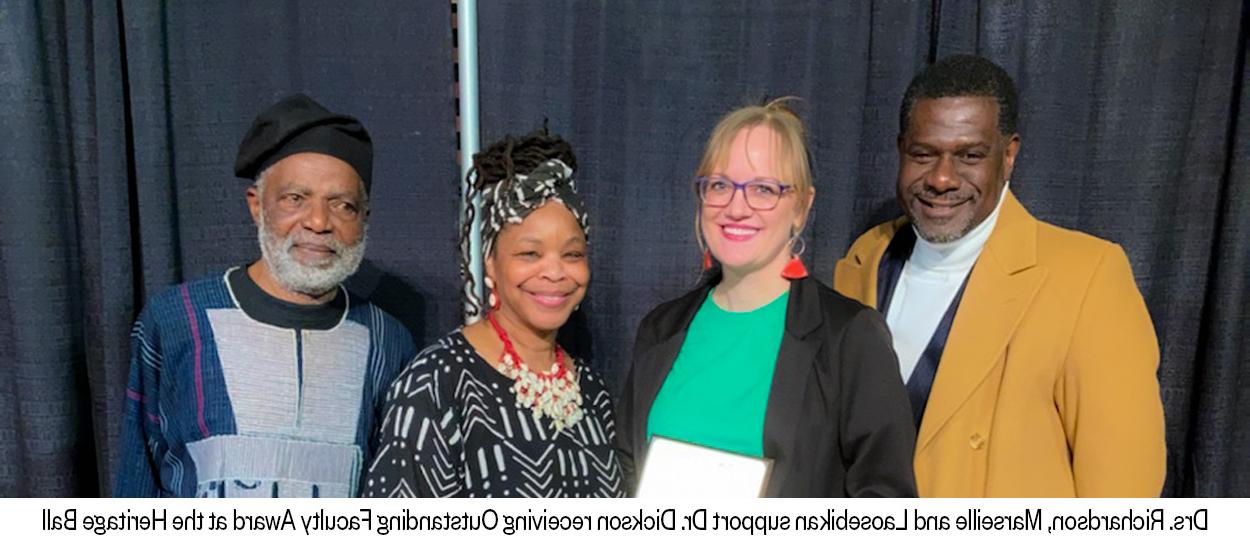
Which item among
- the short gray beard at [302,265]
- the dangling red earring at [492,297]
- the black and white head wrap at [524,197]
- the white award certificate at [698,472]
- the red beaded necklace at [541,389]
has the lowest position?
the white award certificate at [698,472]

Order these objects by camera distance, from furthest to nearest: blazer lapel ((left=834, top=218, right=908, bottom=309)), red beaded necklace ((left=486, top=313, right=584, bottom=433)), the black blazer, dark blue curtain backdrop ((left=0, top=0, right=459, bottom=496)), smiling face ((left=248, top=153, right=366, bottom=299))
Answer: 1. dark blue curtain backdrop ((left=0, top=0, right=459, bottom=496))
2. blazer lapel ((left=834, top=218, right=908, bottom=309))
3. smiling face ((left=248, top=153, right=366, bottom=299))
4. red beaded necklace ((left=486, top=313, right=584, bottom=433))
5. the black blazer

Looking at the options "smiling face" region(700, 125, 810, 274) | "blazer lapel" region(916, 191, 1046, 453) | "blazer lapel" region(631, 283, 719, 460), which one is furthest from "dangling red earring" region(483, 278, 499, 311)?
"blazer lapel" region(916, 191, 1046, 453)

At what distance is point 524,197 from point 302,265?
0.45 meters

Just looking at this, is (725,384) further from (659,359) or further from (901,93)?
(901,93)

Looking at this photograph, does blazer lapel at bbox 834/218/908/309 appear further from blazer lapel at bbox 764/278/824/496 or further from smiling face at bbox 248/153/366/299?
smiling face at bbox 248/153/366/299

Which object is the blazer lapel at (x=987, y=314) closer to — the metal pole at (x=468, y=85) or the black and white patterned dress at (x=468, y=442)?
the black and white patterned dress at (x=468, y=442)

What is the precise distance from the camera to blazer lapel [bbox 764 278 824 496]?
1.17 m

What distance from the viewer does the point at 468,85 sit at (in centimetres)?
183

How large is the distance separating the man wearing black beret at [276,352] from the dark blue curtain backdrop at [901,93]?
576 millimetres

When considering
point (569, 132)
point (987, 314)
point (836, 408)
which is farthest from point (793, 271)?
point (569, 132)

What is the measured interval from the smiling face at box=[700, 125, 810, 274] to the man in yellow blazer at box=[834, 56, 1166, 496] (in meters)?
0.27

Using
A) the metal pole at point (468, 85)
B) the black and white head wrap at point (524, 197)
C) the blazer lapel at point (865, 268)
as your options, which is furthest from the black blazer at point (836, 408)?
the metal pole at point (468, 85)

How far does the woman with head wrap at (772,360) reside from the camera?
115cm
